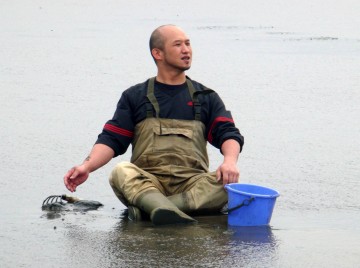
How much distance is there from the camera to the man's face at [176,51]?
731 centimetres

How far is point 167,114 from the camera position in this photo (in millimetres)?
7223

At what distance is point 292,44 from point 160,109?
9.61 m

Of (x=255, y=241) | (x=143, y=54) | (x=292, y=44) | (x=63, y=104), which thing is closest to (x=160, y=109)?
(x=255, y=241)

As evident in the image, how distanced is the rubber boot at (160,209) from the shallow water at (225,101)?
0.24 feet

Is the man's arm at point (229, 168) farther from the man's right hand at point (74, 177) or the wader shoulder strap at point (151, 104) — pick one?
the man's right hand at point (74, 177)

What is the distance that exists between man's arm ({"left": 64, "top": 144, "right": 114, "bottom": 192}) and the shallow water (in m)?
0.25

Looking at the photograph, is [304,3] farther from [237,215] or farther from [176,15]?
[237,215]

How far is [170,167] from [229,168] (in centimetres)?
48

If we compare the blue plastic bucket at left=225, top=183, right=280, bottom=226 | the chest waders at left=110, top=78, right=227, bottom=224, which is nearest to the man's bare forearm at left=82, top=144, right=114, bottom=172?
the chest waders at left=110, top=78, right=227, bottom=224

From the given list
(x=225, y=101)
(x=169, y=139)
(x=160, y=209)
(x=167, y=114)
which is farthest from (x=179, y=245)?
(x=225, y=101)

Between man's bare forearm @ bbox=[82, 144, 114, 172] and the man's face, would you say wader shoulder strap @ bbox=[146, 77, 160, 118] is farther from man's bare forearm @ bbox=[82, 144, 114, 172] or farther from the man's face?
man's bare forearm @ bbox=[82, 144, 114, 172]

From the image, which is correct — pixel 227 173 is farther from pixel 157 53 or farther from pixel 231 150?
pixel 157 53

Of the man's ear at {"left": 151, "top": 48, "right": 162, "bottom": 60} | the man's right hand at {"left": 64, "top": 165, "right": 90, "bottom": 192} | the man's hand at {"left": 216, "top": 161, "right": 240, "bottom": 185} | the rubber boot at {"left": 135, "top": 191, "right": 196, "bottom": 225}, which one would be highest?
the man's ear at {"left": 151, "top": 48, "right": 162, "bottom": 60}

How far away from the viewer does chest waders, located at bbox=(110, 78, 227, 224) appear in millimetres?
7008
